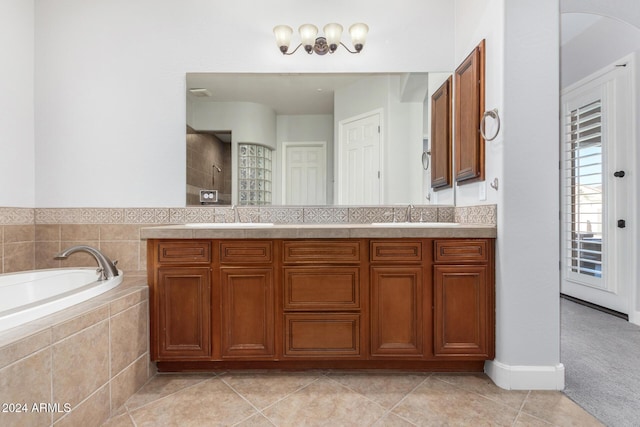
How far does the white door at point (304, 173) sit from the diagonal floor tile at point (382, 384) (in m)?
1.21

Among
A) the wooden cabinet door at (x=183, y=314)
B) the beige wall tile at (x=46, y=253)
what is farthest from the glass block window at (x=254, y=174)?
the beige wall tile at (x=46, y=253)

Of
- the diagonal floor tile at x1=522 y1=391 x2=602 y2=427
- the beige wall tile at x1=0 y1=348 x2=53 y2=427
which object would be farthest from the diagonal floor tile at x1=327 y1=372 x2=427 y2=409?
the beige wall tile at x1=0 y1=348 x2=53 y2=427

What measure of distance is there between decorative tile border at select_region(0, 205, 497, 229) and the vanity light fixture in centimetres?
118

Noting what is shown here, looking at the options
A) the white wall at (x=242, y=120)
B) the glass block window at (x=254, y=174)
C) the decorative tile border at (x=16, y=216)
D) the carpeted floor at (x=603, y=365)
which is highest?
the white wall at (x=242, y=120)

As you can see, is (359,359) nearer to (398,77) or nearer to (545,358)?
(545,358)

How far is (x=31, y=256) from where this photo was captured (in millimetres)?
2430

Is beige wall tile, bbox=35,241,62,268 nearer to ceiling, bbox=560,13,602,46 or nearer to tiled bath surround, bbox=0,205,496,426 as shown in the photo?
tiled bath surround, bbox=0,205,496,426

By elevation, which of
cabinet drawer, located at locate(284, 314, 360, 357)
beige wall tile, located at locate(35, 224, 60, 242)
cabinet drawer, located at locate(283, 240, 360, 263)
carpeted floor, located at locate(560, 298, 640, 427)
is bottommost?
carpeted floor, located at locate(560, 298, 640, 427)

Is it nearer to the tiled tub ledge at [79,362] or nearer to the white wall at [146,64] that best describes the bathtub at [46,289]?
the tiled tub ledge at [79,362]

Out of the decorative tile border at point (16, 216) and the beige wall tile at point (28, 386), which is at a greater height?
the decorative tile border at point (16, 216)

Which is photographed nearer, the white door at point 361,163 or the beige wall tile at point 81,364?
the beige wall tile at point 81,364

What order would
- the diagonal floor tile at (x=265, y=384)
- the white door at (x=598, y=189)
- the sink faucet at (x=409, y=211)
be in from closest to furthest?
the diagonal floor tile at (x=265, y=384) → the sink faucet at (x=409, y=211) → the white door at (x=598, y=189)

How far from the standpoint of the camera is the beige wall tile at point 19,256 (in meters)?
2.26

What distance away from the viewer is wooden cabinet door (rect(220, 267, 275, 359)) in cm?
187
